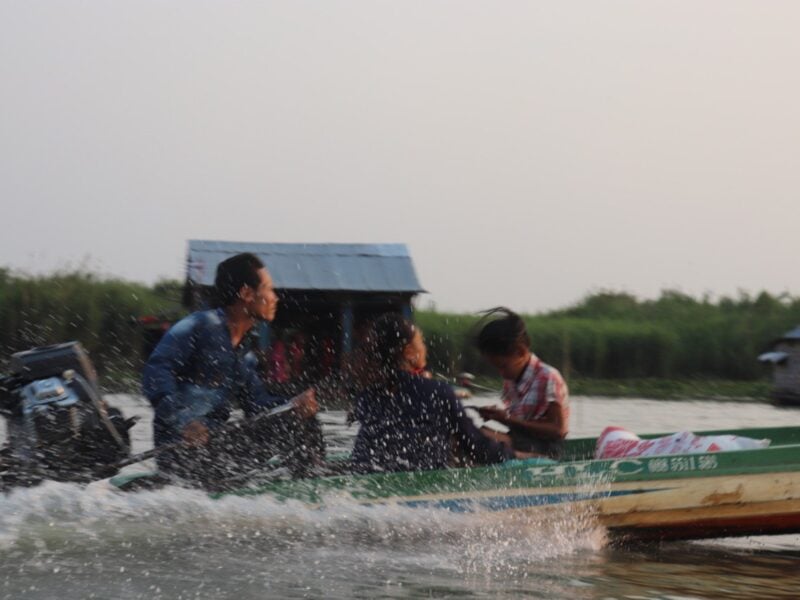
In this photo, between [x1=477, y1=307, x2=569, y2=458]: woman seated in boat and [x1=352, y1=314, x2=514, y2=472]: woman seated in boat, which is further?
[x1=477, y1=307, x2=569, y2=458]: woman seated in boat

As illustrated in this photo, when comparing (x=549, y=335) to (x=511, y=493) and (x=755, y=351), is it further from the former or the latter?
(x=511, y=493)

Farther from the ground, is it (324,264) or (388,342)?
(324,264)

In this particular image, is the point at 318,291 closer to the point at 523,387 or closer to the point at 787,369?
the point at 523,387

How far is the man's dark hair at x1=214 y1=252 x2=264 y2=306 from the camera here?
6230 millimetres

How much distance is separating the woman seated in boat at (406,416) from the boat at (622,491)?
78 millimetres

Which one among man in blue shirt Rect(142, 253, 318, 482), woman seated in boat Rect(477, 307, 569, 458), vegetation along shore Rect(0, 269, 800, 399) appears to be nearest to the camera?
man in blue shirt Rect(142, 253, 318, 482)

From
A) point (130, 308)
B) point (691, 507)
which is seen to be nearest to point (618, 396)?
point (130, 308)

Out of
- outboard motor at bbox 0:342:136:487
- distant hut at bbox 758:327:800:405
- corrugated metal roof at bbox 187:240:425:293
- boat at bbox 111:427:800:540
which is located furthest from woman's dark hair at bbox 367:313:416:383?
distant hut at bbox 758:327:800:405

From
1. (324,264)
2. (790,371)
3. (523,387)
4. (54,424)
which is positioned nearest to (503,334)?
(523,387)

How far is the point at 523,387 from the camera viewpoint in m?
6.45

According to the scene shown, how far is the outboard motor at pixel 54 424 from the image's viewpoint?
6176mm

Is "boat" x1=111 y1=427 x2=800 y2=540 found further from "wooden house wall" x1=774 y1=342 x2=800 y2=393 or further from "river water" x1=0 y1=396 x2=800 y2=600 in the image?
"wooden house wall" x1=774 y1=342 x2=800 y2=393

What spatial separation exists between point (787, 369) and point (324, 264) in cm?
1186

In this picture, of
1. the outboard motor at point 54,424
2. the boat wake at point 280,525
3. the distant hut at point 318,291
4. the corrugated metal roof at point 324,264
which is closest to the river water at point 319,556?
the boat wake at point 280,525
